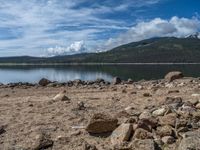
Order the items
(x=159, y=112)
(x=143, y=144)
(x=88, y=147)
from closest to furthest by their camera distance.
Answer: (x=143, y=144) < (x=88, y=147) < (x=159, y=112)

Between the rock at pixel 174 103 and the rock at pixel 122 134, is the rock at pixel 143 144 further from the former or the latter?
the rock at pixel 174 103

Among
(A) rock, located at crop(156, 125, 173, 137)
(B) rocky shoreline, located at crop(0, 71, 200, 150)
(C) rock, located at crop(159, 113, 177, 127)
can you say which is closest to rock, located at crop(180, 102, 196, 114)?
(B) rocky shoreline, located at crop(0, 71, 200, 150)

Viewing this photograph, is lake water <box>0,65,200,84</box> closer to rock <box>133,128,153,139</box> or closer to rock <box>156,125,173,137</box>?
rock <box>156,125,173,137</box>

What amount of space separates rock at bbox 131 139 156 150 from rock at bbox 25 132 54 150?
6.48 ft

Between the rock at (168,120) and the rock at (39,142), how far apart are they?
282 centimetres

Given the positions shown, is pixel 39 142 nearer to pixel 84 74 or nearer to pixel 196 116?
pixel 196 116

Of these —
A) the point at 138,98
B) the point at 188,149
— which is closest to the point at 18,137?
the point at 188,149

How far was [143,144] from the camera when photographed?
8.29m

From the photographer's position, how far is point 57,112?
39.7 ft

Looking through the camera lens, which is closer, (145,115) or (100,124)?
(100,124)

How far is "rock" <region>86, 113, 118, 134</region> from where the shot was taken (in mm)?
9820

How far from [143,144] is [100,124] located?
179 cm

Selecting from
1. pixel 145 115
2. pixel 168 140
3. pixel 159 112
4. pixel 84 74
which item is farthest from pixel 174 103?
pixel 84 74

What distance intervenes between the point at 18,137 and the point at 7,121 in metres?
1.53
